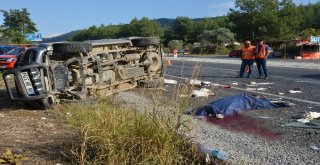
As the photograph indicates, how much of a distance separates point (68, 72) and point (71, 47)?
50 cm

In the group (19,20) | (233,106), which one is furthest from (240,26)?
(233,106)

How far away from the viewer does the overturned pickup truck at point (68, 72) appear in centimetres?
765

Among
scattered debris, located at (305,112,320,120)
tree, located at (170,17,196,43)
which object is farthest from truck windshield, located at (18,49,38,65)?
tree, located at (170,17,196,43)

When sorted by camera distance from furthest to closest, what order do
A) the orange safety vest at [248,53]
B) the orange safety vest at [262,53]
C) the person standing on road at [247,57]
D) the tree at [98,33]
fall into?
the tree at [98,33] < the orange safety vest at [248,53] < the person standing on road at [247,57] < the orange safety vest at [262,53]

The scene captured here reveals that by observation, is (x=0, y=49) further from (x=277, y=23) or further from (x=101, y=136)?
(x=277, y=23)

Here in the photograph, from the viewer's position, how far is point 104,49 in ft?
29.8

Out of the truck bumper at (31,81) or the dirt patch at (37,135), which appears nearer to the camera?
the dirt patch at (37,135)

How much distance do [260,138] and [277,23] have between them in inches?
2722

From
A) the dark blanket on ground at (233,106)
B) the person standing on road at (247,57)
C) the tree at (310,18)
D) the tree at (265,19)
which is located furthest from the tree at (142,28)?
the dark blanket on ground at (233,106)

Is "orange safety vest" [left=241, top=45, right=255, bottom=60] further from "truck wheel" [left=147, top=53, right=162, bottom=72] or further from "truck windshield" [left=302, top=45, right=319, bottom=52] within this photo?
"truck windshield" [left=302, top=45, right=319, bottom=52]

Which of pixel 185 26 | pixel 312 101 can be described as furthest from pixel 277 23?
pixel 312 101

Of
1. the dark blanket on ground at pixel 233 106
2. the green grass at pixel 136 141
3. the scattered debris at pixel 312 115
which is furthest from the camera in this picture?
the dark blanket on ground at pixel 233 106

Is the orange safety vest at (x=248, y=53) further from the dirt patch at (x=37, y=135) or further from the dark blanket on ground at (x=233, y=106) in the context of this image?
the dirt patch at (x=37, y=135)

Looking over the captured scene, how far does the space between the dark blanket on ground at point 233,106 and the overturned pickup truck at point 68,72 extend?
39.9 inches
